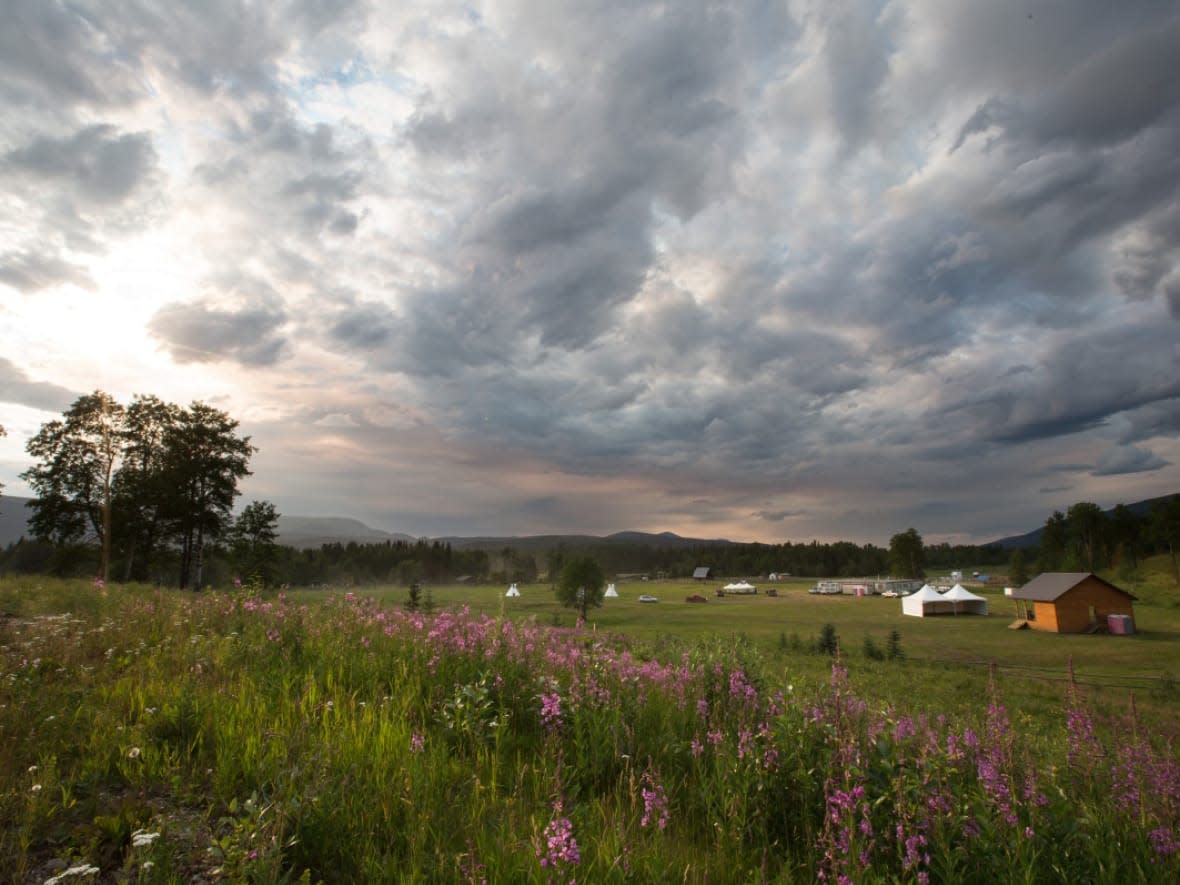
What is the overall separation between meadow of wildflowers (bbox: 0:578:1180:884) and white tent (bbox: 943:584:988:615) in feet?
277

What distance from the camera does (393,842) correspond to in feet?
11.6

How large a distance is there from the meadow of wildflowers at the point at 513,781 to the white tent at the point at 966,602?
8437cm

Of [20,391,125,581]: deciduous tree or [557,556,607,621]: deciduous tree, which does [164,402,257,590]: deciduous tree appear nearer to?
[20,391,125,581]: deciduous tree

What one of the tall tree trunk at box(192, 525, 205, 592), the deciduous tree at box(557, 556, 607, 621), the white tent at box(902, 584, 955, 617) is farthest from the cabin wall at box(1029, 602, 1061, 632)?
the tall tree trunk at box(192, 525, 205, 592)

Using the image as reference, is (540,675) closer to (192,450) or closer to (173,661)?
(173,661)

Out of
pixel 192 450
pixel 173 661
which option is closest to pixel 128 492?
pixel 192 450

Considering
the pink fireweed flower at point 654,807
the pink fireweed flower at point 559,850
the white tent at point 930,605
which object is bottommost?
the white tent at point 930,605

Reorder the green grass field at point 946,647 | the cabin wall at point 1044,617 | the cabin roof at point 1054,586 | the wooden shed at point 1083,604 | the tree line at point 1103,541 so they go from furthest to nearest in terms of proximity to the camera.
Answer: the tree line at point 1103,541 < the cabin wall at point 1044,617 < the cabin roof at point 1054,586 < the wooden shed at point 1083,604 < the green grass field at point 946,647

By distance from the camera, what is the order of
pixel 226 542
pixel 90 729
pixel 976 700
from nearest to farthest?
pixel 90 729 < pixel 976 700 < pixel 226 542

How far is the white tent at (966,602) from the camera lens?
7544cm

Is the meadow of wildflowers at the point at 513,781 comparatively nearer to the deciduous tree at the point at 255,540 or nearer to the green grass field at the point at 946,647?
the green grass field at the point at 946,647

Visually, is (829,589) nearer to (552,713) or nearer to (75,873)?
(552,713)

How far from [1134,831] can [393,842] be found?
5.27 metres

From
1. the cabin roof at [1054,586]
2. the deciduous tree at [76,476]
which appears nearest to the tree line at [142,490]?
the deciduous tree at [76,476]
